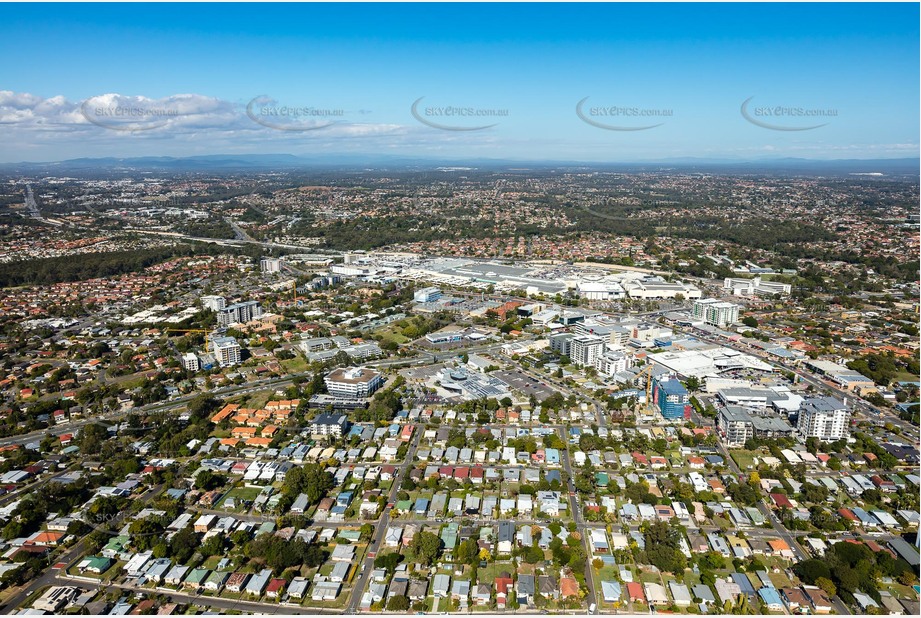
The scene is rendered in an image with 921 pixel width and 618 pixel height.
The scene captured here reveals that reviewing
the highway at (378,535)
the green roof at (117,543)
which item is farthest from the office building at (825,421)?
the green roof at (117,543)

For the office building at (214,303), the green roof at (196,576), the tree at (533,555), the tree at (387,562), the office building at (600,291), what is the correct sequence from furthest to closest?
the office building at (600,291) < the office building at (214,303) < the tree at (533,555) < the tree at (387,562) < the green roof at (196,576)

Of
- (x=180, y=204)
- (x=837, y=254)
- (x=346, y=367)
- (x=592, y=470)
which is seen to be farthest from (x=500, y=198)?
(x=592, y=470)

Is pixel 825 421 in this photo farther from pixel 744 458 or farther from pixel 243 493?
pixel 243 493

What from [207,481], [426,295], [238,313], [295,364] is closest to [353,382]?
[295,364]

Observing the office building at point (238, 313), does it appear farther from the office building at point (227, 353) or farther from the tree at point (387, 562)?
the tree at point (387, 562)

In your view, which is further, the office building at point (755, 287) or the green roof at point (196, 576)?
the office building at point (755, 287)

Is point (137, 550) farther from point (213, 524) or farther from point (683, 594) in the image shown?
point (683, 594)

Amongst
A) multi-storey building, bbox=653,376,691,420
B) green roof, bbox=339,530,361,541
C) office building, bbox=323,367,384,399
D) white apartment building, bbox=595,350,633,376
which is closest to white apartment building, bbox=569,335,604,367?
white apartment building, bbox=595,350,633,376
